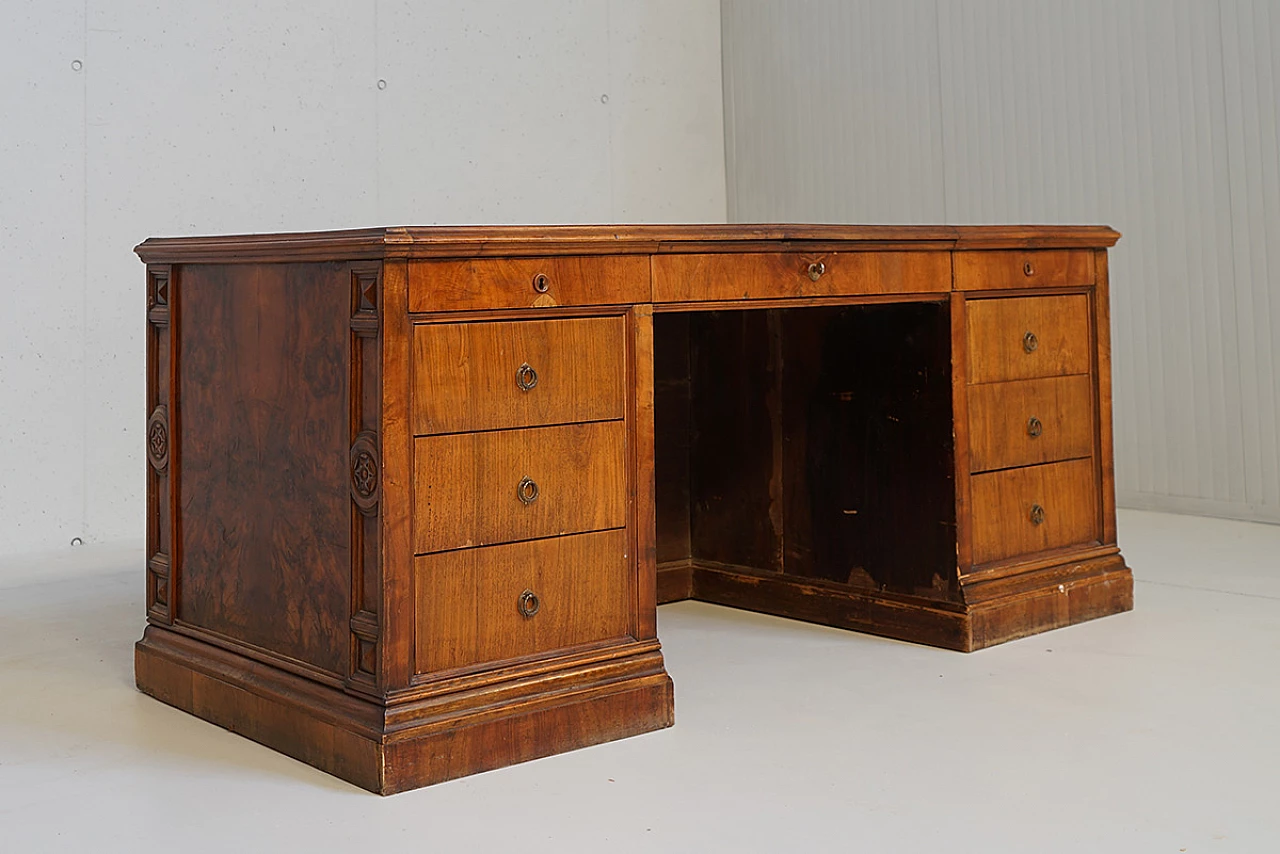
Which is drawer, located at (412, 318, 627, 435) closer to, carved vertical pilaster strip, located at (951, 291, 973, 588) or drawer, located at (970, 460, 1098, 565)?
carved vertical pilaster strip, located at (951, 291, 973, 588)

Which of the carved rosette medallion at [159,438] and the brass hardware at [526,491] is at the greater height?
the carved rosette medallion at [159,438]

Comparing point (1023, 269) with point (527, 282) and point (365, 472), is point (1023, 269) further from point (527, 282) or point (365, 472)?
point (365, 472)

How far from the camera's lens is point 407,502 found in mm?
2010

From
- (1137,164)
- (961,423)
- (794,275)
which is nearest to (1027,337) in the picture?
(961,423)

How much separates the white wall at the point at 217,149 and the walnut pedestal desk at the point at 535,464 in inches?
70.2

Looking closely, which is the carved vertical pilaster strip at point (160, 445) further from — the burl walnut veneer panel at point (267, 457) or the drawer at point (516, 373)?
the drawer at point (516, 373)

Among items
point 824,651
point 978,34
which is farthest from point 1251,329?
point 824,651

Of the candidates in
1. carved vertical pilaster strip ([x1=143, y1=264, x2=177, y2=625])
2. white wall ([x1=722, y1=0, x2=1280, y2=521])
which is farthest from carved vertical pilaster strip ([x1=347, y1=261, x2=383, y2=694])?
white wall ([x1=722, y1=0, x2=1280, y2=521])

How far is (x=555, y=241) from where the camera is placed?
2.12 meters

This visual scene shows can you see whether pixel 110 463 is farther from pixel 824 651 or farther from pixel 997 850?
pixel 997 850

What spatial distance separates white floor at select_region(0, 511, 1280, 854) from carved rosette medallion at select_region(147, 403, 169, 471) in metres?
0.42

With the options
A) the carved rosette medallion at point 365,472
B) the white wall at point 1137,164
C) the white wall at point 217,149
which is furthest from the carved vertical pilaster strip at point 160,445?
the white wall at point 1137,164

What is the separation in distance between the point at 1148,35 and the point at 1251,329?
3.23ft

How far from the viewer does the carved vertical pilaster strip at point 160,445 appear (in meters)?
2.47
